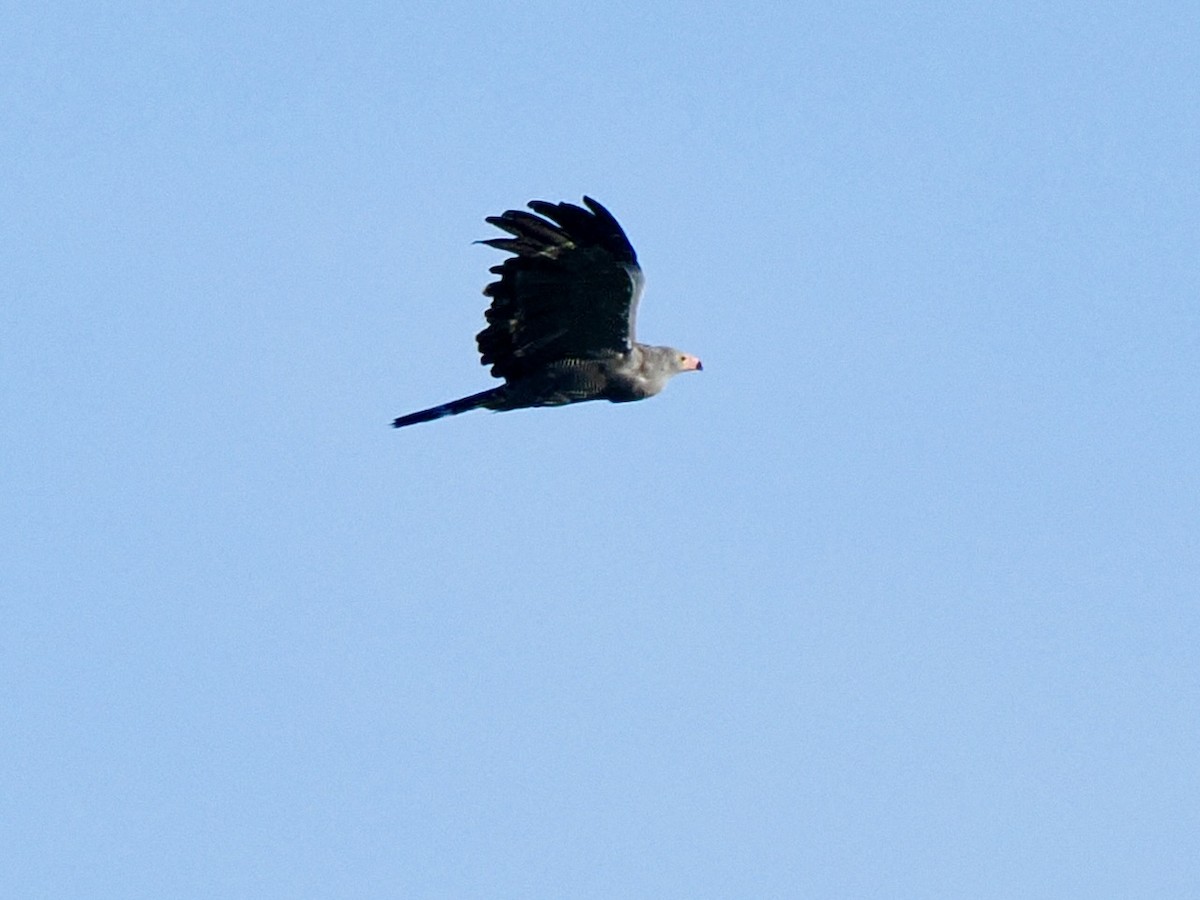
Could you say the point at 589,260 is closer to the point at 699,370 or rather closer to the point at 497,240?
the point at 497,240

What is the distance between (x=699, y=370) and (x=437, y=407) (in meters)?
3.19

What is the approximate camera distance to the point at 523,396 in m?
25.6

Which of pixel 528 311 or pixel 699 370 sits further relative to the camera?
pixel 699 370

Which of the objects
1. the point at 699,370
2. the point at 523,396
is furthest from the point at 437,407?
the point at 699,370

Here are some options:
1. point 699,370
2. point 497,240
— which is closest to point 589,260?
point 497,240

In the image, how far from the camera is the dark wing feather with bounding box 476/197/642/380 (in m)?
24.2

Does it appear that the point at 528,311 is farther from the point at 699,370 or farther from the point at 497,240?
the point at 699,370

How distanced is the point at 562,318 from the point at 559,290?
355 millimetres

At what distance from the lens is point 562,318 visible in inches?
992

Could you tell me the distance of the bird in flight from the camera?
24.4 meters

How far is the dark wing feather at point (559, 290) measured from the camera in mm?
24250

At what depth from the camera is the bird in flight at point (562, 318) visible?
80.0ft

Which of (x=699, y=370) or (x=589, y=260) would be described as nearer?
(x=589, y=260)

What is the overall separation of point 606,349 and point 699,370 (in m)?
2.03
